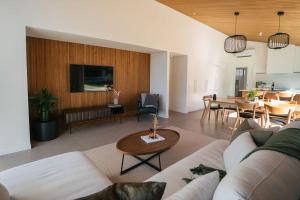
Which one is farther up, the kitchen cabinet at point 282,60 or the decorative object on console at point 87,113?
the kitchen cabinet at point 282,60

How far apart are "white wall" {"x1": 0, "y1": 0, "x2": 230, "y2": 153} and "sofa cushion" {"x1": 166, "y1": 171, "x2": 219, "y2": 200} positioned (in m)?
3.36

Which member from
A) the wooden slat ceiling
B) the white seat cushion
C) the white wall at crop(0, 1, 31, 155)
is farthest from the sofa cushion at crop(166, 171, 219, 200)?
the wooden slat ceiling

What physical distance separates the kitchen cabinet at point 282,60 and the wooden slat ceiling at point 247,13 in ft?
4.41

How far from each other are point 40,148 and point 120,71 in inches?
124

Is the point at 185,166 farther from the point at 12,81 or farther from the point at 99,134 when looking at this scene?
the point at 12,81

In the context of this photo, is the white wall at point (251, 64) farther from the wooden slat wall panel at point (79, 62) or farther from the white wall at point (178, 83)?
the wooden slat wall panel at point (79, 62)

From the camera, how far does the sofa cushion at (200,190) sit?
0.88m

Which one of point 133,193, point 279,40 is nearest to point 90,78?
point 133,193

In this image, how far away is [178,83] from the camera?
6.80 m

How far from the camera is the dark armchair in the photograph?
18.3 ft

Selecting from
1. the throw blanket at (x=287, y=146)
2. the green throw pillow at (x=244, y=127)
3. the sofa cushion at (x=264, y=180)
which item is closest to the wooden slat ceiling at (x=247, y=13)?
the green throw pillow at (x=244, y=127)

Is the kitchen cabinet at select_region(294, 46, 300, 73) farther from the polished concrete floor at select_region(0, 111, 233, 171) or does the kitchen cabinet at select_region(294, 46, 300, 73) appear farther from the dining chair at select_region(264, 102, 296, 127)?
the dining chair at select_region(264, 102, 296, 127)

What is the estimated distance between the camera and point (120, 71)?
18.5ft

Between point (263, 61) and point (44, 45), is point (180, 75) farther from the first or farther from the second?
point (263, 61)
